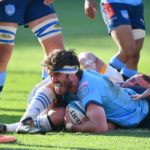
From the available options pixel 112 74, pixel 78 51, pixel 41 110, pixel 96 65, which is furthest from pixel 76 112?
pixel 78 51

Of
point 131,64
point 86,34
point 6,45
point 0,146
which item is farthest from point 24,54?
point 0,146

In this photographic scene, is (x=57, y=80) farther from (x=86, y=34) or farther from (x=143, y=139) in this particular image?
(x=86, y=34)

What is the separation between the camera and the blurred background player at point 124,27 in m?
12.1

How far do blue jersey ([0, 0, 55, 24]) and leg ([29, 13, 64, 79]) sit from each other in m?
0.07

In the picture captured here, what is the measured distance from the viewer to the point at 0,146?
8.58 metres

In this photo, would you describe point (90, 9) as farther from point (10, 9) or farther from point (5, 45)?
point (5, 45)

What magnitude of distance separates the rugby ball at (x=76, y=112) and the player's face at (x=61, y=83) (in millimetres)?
202

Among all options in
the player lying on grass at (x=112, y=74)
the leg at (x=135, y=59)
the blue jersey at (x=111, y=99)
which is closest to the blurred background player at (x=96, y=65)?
the player lying on grass at (x=112, y=74)

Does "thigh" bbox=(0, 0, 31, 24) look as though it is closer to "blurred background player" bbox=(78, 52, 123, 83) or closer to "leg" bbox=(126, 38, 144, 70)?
"blurred background player" bbox=(78, 52, 123, 83)

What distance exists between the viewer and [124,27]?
1220 cm

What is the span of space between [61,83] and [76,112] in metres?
0.34

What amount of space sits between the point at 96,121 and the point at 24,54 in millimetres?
11299

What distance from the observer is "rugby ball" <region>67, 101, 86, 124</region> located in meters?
9.56

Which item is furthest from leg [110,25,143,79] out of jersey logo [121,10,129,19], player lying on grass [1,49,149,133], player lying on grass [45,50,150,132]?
player lying on grass [1,49,149,133]
